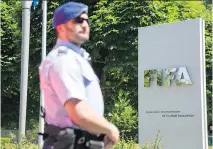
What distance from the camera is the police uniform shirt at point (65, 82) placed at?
2.11 m

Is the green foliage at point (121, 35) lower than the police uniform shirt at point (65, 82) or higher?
higher

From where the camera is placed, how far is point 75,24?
229cm

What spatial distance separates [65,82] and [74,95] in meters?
0.08

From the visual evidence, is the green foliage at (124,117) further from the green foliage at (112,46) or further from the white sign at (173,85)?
the white sign at (173,85)

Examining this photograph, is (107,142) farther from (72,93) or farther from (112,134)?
(72,93)

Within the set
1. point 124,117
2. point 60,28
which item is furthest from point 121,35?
point 60,28

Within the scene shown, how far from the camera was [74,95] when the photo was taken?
2.07 m

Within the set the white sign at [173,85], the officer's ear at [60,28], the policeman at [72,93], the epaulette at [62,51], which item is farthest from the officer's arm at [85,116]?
the white sign at [173,85]

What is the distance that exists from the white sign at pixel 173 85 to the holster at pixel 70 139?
922 centimetres

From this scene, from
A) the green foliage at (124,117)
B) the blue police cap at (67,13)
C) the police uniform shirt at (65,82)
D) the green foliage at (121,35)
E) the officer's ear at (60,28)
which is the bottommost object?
the green foliage at (124,117)

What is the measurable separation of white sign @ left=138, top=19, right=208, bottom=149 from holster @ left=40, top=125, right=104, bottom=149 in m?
9.22

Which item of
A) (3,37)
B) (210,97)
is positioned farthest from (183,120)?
(3,37)

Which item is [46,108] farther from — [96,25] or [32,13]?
[32,13]

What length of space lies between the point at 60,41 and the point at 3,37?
66.2 ft
